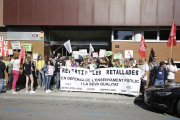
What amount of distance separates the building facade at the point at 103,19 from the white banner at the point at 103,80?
3093 millimetres

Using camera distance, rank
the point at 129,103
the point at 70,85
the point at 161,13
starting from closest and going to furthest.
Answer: the point at 129,103
the point at 70,85
the point at 161,13

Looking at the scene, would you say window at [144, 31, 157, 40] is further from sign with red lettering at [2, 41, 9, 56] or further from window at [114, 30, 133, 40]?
sign with red lettering at [2, 41, 9, 56]

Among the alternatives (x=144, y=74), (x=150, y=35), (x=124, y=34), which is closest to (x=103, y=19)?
(x=124, y=34)

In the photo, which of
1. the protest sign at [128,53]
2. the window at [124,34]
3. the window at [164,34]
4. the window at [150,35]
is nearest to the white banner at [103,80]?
the protest sign at [128,53]

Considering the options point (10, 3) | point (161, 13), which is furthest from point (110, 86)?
point (10, 3)

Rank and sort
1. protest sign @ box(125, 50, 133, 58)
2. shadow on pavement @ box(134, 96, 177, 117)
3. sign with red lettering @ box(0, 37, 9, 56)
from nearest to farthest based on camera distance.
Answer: shadow on pavement @ box(134, 96, 177, 117) < sign with red lettering @ box(0, 37, 9, 56) < protest sign @ box(125, 50, 133, 58)

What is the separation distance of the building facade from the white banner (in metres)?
3.09

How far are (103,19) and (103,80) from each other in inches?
171

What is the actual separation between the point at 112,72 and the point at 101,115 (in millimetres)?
3049

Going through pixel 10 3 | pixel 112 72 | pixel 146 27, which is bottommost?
pixel 112 72

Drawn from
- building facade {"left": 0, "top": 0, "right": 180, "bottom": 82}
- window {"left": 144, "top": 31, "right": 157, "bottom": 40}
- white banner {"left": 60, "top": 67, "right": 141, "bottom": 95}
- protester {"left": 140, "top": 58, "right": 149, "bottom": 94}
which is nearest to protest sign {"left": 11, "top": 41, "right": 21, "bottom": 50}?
building facade {"left": 0, "top": 0, "right": 180, "bottom": 82}

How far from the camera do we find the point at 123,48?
1054 cm

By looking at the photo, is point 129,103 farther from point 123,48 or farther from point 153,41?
point 153,41

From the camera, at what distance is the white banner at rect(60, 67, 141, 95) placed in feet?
24.9
